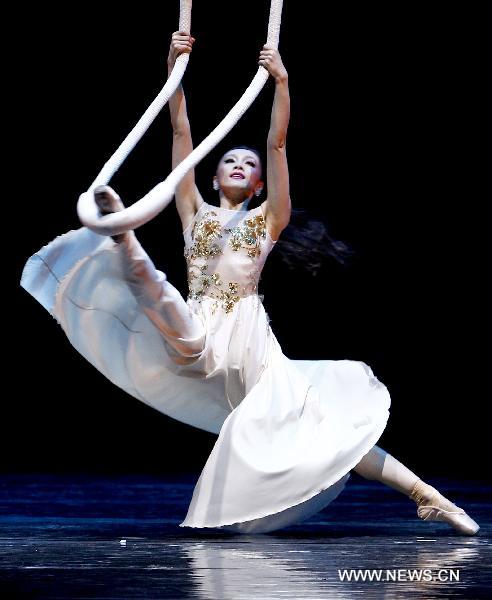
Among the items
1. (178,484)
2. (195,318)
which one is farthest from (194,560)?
(178,484)

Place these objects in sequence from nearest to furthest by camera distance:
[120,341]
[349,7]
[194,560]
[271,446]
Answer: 1. [194,560]
2. [271,446]
3. [120,341]
4. [349,7]

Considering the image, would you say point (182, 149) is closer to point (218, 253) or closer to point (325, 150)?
point (218, 253)

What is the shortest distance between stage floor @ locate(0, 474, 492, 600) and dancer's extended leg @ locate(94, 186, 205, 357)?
0.55m

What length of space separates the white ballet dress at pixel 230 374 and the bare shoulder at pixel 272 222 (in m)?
0.02

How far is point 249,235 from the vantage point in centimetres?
360

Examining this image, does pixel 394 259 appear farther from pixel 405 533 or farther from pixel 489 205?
pixel 405 533

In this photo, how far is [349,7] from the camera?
506 centimetres

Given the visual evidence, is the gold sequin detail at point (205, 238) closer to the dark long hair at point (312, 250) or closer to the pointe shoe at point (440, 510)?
the dark long hair at point (312, 250)

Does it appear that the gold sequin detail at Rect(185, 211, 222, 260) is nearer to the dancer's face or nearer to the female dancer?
the female dancer

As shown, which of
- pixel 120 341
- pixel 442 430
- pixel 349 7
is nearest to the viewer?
pixel 120 341

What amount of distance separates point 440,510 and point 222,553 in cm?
83

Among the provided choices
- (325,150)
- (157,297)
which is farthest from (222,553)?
(325,150)

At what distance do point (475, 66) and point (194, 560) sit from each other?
3.12 metres

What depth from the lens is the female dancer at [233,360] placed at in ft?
10.9
